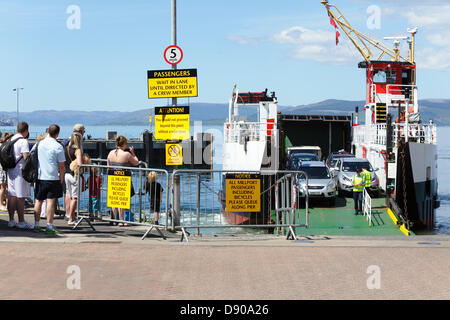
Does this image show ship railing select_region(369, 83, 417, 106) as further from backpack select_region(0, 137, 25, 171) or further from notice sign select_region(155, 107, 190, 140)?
backpack select_region(0, 137, 25, 171)

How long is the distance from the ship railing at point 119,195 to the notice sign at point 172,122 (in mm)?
934

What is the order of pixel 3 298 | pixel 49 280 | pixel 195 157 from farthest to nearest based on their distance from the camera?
pixel 195 157 → pixel 49 280 → pixel 3 298

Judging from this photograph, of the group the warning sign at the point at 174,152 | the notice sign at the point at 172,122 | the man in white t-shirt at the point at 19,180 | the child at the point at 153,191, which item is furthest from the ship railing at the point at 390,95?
the man in white t-shirt at the point at 19,180

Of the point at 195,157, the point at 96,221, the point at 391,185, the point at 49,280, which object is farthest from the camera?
the point at 195,157

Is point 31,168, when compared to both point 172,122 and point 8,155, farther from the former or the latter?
point 172,122

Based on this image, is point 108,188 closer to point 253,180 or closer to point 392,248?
point 253,180

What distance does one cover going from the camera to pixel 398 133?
95.7 feet

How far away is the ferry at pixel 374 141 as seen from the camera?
74.4ft

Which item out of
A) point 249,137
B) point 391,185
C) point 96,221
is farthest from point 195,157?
point 96,221

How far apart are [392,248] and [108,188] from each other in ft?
17.8

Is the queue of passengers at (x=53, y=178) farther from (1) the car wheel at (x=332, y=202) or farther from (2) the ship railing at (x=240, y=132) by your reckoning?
(2) the ship railing at (x=240, y=132)

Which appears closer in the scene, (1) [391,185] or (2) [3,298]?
(2) [3,298]

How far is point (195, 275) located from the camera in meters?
8.53

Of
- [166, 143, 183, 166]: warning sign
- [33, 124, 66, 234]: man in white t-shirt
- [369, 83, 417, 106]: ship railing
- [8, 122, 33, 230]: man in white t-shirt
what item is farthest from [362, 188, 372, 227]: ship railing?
[369, 83, 417, 106]: ship railing
